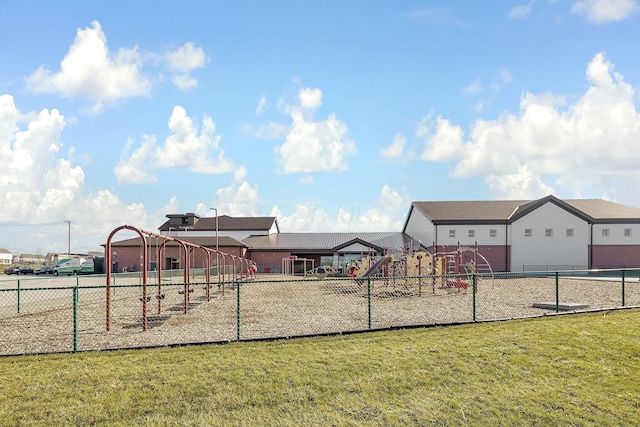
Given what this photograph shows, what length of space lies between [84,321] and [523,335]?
12.5 meters

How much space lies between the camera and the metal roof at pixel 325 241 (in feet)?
185

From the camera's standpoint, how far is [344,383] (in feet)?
26.5

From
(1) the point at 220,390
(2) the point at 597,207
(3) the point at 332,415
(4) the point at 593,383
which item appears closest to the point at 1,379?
(1) the point at 220,390

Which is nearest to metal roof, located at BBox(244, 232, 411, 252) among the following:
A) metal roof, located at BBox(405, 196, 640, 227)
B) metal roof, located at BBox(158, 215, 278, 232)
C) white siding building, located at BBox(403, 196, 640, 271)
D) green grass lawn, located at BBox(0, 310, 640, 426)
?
metal roof, located at BBox(158, 215, 278, 232)

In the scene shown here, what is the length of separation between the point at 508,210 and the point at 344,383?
156 ft

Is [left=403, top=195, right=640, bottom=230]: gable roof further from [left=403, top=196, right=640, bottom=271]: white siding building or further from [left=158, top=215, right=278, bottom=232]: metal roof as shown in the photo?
[left=158, top=215, right=278, bottom=232]: metal roof

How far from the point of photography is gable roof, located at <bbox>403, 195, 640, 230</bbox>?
47406mm

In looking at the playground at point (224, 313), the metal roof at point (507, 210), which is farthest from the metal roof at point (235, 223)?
the playground at point (224, 313)

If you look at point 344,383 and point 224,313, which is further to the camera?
point 224,313

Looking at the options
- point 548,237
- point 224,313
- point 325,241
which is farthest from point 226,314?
point 325,241

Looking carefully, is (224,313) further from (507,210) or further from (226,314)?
(507,210)

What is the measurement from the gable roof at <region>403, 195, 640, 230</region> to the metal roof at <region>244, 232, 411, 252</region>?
5.47 metres

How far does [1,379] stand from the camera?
8.49 meters

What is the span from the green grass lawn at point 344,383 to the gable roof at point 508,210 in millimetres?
38654
